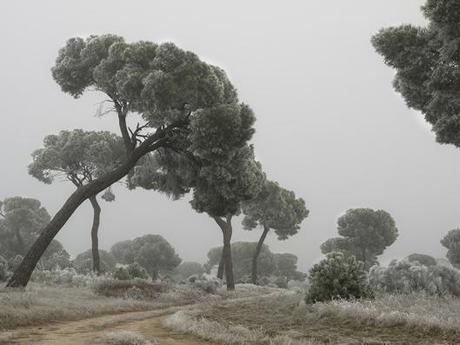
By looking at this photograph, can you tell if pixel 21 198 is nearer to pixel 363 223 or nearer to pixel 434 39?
pixel 363 223

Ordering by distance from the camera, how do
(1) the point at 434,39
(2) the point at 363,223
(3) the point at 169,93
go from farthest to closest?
(2) the point at 363,223 → (3) the point at 169,93 → (1) the point at 434,39

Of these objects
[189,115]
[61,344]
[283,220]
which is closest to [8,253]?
[283,220]

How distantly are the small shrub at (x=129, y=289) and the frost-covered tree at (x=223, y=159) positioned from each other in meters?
4.26

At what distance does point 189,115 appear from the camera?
2117 cm

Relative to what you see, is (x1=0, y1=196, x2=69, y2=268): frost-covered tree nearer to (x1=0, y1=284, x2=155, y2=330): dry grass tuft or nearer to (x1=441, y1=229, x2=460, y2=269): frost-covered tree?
(x1=0, y1=284, x2=155, y2=330): dry grass tuft

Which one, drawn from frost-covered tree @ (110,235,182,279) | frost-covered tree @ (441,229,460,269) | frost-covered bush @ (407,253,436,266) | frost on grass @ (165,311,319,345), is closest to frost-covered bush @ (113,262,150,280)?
frost on grass @ (165,311,319,345)

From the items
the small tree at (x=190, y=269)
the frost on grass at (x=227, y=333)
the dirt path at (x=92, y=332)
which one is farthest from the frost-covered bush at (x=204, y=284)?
the small tree at (x=190, y=269)

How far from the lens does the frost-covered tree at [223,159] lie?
19.7m

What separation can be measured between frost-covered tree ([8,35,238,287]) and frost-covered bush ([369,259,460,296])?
1020 cm

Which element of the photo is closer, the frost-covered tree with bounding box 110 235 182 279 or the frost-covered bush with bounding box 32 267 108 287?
the frost-covered bush with bounding box 32 267 108 287

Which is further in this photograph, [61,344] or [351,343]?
[61,344]

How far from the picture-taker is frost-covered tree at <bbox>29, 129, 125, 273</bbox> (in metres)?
33.8

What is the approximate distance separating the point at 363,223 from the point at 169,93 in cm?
4204

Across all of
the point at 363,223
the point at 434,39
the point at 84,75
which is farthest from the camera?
the point at 363,223
